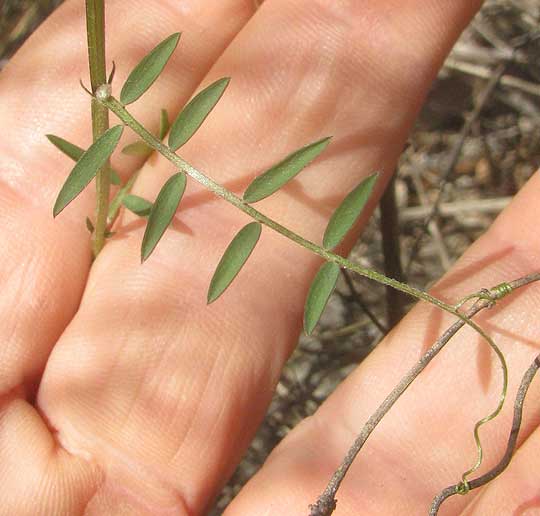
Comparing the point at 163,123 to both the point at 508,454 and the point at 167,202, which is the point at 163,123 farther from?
the point at 508,454

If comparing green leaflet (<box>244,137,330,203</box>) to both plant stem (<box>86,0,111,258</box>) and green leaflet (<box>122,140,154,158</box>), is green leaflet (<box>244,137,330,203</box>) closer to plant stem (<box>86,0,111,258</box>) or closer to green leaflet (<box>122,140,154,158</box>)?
plant stem (<box>86,0,111,258</box>)

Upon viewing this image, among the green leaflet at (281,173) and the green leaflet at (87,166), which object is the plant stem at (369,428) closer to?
the green leaflet at (281,173)

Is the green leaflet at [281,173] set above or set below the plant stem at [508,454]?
above

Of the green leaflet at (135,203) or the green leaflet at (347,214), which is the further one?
the green leaflet at (135,203)

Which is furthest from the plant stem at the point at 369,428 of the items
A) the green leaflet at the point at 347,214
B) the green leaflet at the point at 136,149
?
the green leaflet at the point at 136,149

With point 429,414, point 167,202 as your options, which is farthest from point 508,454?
point 167,202
